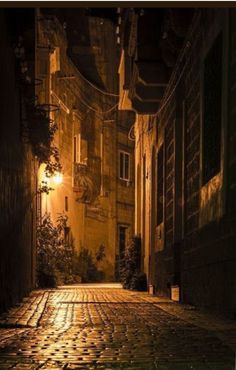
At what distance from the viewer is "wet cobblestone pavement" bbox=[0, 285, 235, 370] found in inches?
206

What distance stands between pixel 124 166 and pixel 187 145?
24.5 m

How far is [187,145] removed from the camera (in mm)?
12398

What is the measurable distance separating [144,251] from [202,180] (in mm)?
10555

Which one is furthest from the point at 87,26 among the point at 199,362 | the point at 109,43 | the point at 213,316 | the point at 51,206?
the point at 199,362

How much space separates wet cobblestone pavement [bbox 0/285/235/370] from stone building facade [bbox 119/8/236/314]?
1.16 metres

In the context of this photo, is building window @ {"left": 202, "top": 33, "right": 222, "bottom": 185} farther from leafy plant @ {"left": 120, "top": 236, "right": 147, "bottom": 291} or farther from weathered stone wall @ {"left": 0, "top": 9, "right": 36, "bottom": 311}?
leafy plant @ {"left": 120, "top": 236, "right": 147, "bottom": 291}

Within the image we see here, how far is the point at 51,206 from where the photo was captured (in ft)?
90.9

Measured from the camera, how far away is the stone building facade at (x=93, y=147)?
30672 mm

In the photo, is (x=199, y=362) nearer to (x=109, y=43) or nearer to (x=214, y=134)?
(x=214, y=134)

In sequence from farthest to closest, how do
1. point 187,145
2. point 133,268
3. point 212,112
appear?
point 133,268 < point 187,145 < point 212,112

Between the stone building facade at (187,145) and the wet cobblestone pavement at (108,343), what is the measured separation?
1.16m

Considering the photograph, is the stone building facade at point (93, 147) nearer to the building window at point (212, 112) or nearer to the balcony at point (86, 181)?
the balcony at point (86, 181)

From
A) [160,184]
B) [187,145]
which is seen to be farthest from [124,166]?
[187,145]

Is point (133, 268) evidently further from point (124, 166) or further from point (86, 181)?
point (124, 166)
